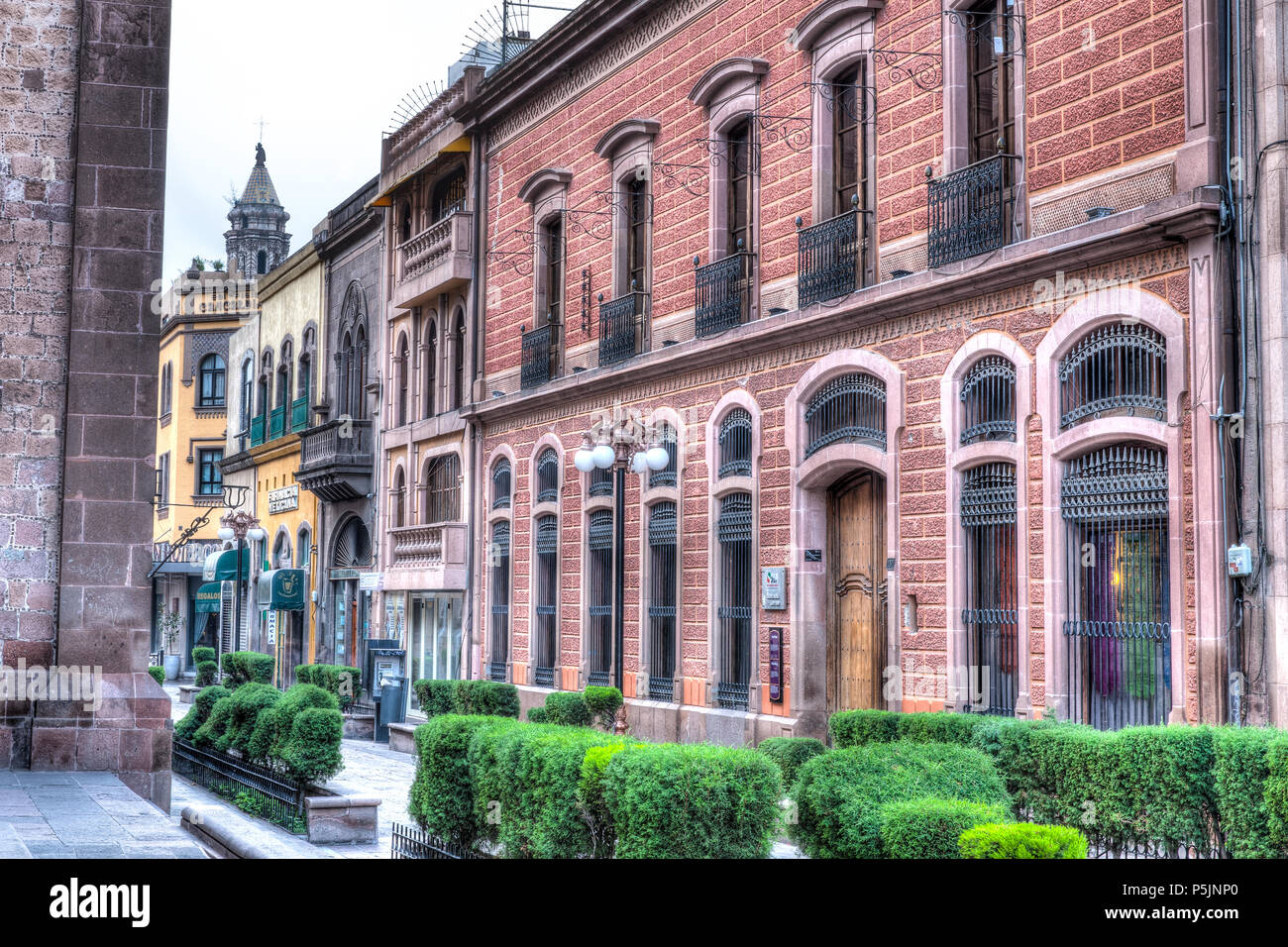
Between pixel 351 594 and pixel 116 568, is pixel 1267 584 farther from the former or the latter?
pixel 351 594

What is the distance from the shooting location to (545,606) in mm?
26781

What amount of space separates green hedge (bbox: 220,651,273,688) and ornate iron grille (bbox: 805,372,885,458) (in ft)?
39.2

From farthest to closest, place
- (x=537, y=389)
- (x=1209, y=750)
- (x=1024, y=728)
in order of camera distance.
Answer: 1. (x=537, y=389)
2. (x=1024, y=728)
3. (x=1209, y=750)

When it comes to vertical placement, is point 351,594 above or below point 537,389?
below

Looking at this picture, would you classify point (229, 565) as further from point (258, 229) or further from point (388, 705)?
point (258, 229)

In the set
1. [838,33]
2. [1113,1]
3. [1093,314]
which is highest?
[838,33]

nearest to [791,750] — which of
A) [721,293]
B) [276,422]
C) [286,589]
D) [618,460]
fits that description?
[618,460]

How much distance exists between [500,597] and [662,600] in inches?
259

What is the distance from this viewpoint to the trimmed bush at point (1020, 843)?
6.39 meters

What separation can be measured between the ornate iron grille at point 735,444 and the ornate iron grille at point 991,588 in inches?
193

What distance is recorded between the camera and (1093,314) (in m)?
14.5
